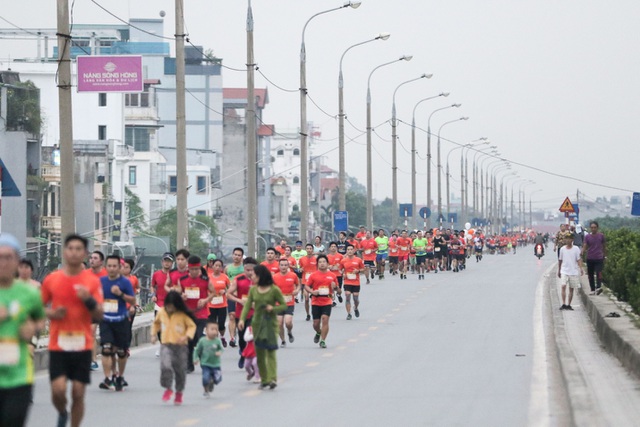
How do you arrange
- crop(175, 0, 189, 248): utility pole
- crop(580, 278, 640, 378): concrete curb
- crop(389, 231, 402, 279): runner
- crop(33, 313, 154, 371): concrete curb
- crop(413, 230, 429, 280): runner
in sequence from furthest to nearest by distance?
1. crop(413, 230, 429, 280): runner
2. crop(389, 231, 402, 279): runner
3. crop(175, 0, 189, 248): utility pole
4. crop(33, 313, 154, 371): concrete curb
5. crop(580, 278, 640, 378): concrete curb

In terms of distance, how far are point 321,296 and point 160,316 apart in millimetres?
8240

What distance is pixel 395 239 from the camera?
5409 centimetres

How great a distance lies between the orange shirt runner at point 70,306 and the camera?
11.4 meters

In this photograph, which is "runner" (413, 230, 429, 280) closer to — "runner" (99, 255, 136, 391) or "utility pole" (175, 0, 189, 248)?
"utility pole" (175, 0, 189, 248)

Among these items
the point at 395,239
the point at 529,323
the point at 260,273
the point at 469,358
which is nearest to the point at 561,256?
the point at 529,323

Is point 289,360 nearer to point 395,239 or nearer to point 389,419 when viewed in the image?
point 389,419

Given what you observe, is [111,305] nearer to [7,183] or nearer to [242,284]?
[7,183]

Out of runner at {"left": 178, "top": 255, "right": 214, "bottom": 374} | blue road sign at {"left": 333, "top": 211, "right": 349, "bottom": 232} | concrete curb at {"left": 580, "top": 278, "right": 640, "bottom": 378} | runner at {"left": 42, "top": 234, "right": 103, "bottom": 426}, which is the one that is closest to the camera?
runner at {"left": 42, "top": 234, "right": 103, "bottom": 426}

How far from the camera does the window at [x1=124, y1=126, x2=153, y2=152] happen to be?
10875cm

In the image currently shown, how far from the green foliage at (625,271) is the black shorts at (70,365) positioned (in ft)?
41.0

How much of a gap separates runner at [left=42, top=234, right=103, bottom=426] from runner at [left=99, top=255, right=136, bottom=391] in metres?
5.34

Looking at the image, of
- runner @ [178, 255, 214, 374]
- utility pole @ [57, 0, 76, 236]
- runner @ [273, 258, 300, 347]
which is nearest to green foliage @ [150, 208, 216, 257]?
runner @ [273, 258, 300, 347]

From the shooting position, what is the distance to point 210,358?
648 inches

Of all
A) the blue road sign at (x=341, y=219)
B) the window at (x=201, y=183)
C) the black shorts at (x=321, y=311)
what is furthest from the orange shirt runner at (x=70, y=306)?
the window at (x=201, y=183)
